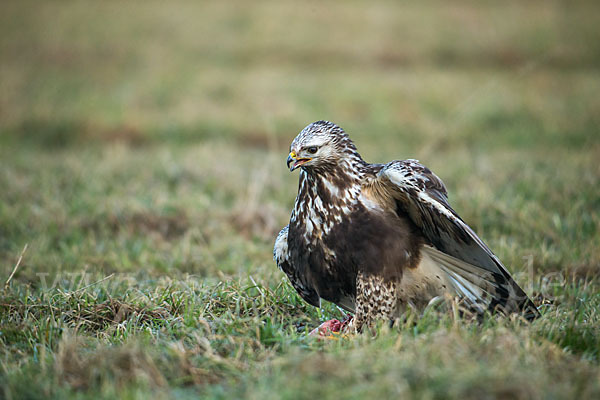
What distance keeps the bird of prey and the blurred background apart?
3.84 feet

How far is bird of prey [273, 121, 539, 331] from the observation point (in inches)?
140

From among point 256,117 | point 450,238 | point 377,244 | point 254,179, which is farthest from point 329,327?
point 256,117

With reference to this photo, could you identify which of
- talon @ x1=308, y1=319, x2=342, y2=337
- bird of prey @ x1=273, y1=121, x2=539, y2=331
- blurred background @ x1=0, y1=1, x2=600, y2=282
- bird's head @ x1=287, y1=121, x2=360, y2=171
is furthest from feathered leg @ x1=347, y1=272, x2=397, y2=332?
blurred background @ x1=0, y1=1, x2=600, y2=282

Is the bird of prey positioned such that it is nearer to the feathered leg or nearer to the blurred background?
the feathered leg

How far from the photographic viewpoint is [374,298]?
356 cm

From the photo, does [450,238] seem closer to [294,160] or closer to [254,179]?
[294,160]

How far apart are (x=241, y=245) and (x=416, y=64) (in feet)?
34.8

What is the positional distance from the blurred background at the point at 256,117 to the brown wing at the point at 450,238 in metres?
1.55

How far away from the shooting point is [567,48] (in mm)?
15219

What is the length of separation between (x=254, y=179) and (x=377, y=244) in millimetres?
4190

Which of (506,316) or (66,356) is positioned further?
(506,316)

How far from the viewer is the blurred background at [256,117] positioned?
6117mm

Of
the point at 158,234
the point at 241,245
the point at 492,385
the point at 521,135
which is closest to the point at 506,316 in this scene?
the point at 492,385

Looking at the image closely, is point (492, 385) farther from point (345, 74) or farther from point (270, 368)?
point (345, 74)
